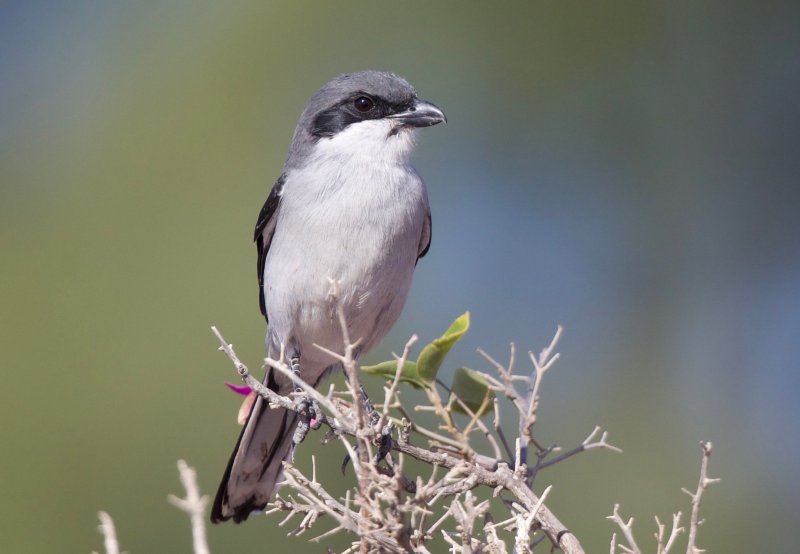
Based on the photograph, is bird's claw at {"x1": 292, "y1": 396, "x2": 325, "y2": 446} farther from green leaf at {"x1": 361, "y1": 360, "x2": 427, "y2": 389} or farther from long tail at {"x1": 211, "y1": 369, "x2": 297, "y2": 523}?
green leaf at {"x1": 361, "y1": 360, "x2": 427, "y2": 389}

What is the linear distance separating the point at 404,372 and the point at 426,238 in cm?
227

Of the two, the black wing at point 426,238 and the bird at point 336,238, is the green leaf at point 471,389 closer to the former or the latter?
the bird at point 336,238

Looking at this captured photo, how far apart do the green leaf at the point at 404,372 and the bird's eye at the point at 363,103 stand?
230 centimetres

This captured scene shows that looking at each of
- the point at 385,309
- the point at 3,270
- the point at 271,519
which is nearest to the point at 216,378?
the point at 271,519

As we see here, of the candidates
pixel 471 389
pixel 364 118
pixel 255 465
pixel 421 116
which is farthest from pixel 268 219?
pixel 471 389

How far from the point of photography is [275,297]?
3977 millimetres

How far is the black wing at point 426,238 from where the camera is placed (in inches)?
162

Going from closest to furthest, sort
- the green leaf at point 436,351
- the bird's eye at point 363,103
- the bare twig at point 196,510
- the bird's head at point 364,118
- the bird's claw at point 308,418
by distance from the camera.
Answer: the bare twig at point 196,510
the green leaf at point 436,351
the bird's claw at point 308,418
the bird's head at point 364,118
the bird's eye at point 363,103

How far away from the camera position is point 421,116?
4070 millimetres

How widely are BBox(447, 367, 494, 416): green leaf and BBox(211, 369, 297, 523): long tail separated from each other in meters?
1.82

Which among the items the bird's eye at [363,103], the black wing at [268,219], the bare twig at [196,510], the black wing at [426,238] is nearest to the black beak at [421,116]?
the bird's eye at [363,103]

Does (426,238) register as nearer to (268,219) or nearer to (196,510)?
(268,219)

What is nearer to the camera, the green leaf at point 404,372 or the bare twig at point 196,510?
the bare twig at point 196,510

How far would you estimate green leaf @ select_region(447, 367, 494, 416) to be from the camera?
78.5 inches
